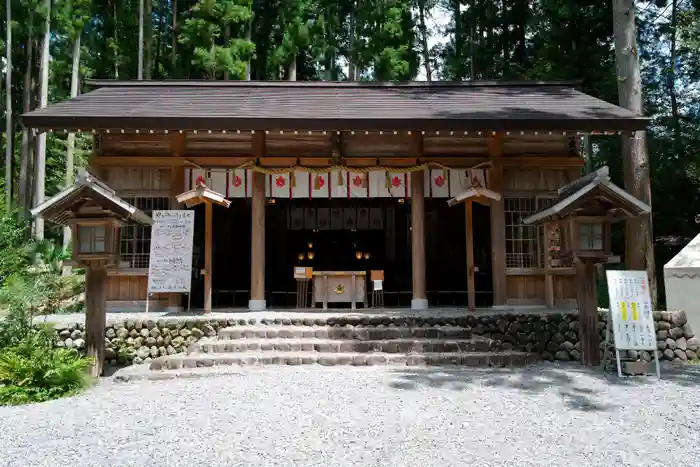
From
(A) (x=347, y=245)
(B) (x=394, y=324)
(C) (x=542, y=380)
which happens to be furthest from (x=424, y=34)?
(C) (x=542, y=380)

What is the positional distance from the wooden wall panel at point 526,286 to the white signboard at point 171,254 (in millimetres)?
5974

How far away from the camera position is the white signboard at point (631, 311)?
6.76 m

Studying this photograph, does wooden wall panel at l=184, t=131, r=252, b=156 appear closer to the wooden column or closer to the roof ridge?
the roof ridge

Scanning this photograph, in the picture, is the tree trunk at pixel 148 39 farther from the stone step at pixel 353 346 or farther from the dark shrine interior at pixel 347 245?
the stone step at pixel 353 346

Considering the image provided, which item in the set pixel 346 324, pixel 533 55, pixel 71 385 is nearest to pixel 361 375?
pixel 346 324

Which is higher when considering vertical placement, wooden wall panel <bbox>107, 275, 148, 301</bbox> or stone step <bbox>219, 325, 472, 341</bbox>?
wooden wall panel <bbox>107, 275, 148, 301</bbox>

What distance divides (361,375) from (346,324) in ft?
5.43

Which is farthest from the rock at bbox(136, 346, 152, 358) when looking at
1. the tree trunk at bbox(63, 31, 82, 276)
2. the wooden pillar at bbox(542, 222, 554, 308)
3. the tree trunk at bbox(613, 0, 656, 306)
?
the tree trunk at bbox(63, 31, 82, 276)

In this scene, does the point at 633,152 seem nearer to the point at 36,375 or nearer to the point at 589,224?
the point at 589,224

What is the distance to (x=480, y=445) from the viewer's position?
4297mm

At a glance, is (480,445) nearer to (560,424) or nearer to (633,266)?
(560,424)

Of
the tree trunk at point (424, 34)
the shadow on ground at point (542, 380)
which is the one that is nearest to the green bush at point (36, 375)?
the shadow on ground at point (542, 380)

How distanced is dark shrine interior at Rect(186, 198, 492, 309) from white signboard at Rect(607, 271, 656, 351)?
5175 millimetres

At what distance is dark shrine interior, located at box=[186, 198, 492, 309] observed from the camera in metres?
13.1
